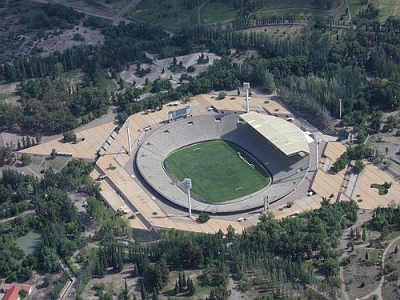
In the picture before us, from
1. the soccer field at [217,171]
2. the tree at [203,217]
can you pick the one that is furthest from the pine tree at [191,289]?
the soccer field at [217,171]

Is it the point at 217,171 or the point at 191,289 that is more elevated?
the point at 191,289

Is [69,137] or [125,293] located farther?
[69,137]

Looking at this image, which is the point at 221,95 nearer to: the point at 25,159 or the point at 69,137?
the point at 69,137

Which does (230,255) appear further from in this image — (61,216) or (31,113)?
(31,113)

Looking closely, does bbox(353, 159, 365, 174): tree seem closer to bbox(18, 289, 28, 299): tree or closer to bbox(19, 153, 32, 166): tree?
bbox(19, 153, 32, 166): tree

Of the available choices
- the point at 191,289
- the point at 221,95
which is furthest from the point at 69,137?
the point at 191,289

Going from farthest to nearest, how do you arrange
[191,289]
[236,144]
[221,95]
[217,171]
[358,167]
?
[221,95] → [236,144] → [217,171] → [358,167] → [191,289]

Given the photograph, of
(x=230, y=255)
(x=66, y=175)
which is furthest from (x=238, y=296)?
(x=66, y=175)

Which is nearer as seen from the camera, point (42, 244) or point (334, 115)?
point (42, 244)
